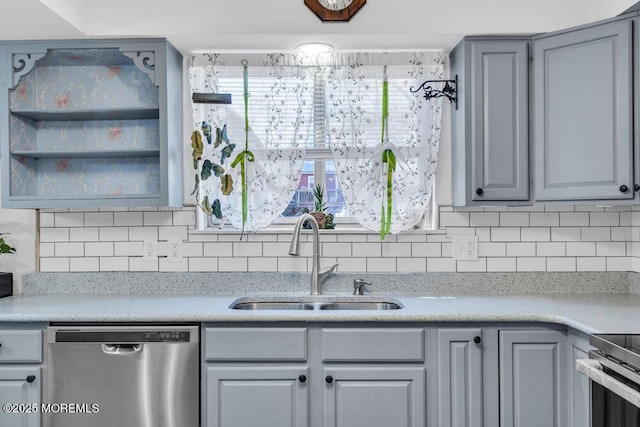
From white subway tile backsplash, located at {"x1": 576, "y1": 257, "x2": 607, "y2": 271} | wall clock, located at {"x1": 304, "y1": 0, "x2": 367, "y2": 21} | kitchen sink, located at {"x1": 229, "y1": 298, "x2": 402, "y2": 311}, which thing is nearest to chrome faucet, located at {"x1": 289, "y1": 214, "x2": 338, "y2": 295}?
kitchen sink, located at {"x1": 229, "y1": 298, "x2": 402, "y2": 311}

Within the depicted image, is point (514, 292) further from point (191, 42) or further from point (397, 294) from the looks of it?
point (191, 42)

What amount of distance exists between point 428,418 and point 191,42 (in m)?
2.12

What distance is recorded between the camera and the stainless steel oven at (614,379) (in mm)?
1431

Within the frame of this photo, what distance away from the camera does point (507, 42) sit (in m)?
2.38

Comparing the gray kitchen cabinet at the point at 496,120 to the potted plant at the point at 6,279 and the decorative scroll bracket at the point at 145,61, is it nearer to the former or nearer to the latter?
the decorative scroll bracket at the point at 145,61

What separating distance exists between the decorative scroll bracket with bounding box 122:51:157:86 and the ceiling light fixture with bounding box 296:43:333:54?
738 mm

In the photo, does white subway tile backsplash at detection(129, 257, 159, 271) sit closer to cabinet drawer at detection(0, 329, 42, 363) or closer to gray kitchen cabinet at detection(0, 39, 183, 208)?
gray kitchen cabinet at detection(0, 39, 183, 208)

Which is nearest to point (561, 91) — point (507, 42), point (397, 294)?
point (507, 42)

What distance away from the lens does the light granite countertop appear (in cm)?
202

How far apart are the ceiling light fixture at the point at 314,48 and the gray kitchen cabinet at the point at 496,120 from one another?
27.1 inches

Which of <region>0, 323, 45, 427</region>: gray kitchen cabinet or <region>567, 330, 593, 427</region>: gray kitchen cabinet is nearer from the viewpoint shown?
<region>567, 330, 593, 427</region>: gray kitchen cabinet

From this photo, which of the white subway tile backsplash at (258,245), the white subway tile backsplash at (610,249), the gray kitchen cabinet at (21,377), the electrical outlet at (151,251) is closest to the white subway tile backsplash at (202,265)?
the white subway tile backsplash at (258,245)

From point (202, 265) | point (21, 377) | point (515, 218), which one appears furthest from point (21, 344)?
point (515, 218)

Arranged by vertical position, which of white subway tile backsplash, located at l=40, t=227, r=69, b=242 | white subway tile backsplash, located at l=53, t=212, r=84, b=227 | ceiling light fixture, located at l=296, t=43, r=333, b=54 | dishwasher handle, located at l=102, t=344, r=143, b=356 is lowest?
dishwasher handle, located at l=102, t=344, r=143, b=356
